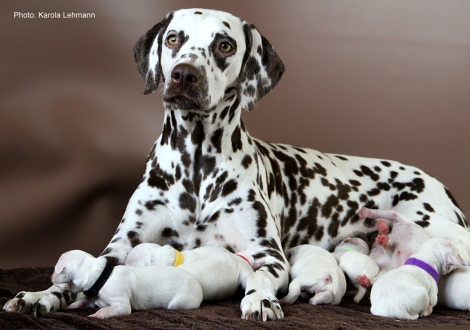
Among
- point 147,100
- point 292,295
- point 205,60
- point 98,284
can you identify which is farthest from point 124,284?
point 147,100

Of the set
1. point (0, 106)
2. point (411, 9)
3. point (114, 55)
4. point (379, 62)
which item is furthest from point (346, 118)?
point (0, 106)

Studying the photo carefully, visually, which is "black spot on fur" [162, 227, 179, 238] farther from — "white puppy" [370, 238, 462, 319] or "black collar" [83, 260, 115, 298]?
"white puppy" [370, 238, 462, 319]

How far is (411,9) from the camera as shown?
5898 millimetres

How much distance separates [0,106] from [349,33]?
2941 millimetres

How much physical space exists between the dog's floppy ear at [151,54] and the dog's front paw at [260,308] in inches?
54.4

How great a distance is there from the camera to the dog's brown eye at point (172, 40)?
3.58 metres

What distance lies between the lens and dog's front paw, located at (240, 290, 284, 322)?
2.94 m

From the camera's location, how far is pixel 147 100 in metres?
5.13

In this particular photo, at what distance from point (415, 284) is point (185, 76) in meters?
1.46

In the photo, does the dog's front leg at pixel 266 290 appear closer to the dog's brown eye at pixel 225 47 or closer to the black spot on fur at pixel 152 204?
the black spot on fur at pixel 152 204

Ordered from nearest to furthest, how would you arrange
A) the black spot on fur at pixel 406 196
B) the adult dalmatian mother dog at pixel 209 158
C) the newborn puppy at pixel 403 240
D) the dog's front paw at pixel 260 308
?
the dog's front paw at pixel 260 308, the adult dalmatian mother dog at pixel 209 158, the newborn puppy at pixel 403 240, the black spot on fur at pixel 406 196

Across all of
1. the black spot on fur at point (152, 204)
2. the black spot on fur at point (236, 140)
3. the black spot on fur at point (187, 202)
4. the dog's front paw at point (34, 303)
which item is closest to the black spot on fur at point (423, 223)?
the black spot on fur at point (236, 140)

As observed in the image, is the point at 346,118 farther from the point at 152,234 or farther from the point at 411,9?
the point at 152,234

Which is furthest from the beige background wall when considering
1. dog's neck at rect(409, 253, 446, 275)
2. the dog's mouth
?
dog's neck at rect(409, 253, 446, 275)
